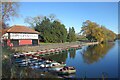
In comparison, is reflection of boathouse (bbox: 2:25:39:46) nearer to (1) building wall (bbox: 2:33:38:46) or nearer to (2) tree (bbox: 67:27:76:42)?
(1) building wall (bbox: 2:33:38:46)

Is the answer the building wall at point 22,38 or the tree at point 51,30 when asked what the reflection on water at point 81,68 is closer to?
the building wall at point 22,38

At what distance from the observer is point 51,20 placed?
2241cm

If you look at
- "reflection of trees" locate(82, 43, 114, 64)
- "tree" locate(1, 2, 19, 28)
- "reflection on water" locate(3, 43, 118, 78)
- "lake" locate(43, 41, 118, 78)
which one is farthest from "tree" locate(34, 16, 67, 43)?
"tree" locate(1, 2, 19, 28)

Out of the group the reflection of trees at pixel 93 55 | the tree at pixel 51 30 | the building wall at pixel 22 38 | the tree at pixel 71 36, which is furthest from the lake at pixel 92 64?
the tree at pixel 71 36

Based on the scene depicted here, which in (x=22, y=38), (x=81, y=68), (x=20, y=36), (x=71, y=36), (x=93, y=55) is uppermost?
(x=71, y=36)

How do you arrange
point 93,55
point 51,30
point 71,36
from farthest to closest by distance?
point 71,36 → point 51,30 → point 93,55

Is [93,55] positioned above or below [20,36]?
below

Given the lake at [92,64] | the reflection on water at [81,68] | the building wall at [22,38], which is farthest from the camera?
the building wall at [22,38]

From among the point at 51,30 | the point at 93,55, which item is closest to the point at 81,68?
the point at 93,55

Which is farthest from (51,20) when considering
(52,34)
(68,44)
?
(68,44)

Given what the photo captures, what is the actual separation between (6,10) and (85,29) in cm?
1854

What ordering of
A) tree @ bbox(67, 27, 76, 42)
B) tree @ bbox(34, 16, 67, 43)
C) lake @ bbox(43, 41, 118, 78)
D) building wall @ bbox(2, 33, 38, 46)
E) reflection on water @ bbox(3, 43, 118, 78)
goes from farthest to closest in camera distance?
tree @ bbox(67, 27, 76, 42), tree @ bbox(34, 16, 67, 43), building wall @ bbox(2, 33, 38, 46), lake @ bbox(43, 41, 118, 78), reflection on water @ bbox(3, 43, 118, 78)

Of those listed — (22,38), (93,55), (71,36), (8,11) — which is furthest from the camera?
(71,36)

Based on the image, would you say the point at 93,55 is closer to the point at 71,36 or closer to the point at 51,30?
the point at 51,30
